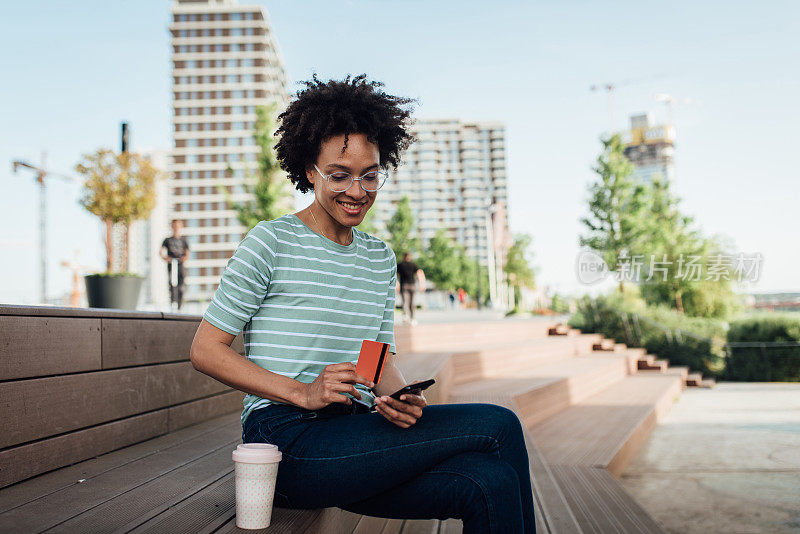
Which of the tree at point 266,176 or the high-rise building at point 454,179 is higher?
the high-rise building at point 454,179

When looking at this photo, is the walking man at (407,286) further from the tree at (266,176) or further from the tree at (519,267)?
the tree at (519,267)

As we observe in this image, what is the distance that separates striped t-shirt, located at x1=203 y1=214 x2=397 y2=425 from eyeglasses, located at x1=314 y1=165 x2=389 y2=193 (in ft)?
0.42

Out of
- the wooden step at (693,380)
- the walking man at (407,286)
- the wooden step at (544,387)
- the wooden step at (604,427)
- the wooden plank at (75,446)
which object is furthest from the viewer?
the wooden step at (693,380)

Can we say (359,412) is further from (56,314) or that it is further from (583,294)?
(583,294)

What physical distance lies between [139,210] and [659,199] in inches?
858

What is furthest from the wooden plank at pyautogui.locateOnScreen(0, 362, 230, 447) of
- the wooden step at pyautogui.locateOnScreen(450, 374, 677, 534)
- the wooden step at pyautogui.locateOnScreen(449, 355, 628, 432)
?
the wooden step at pyautogui.locateOnScreen(449, 355, 628, 432)

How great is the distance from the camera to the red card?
4.28 feet

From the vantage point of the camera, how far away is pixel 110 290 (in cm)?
661

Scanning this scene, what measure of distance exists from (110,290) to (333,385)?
608 cm

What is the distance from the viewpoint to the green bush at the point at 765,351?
13.2 m

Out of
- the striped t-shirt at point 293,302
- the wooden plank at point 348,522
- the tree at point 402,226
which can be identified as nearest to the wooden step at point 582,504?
the wooden plank at point 348,522

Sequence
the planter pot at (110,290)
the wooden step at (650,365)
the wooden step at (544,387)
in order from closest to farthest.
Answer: the wooden step at (544,387), the planter pot at (110,290), the wooden step at (650,365)

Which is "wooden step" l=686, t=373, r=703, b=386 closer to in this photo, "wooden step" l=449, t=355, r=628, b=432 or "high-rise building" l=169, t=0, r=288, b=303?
"wooden step" l=449, t=355, r=628, b=432

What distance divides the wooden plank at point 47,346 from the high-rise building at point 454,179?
9932 cm
